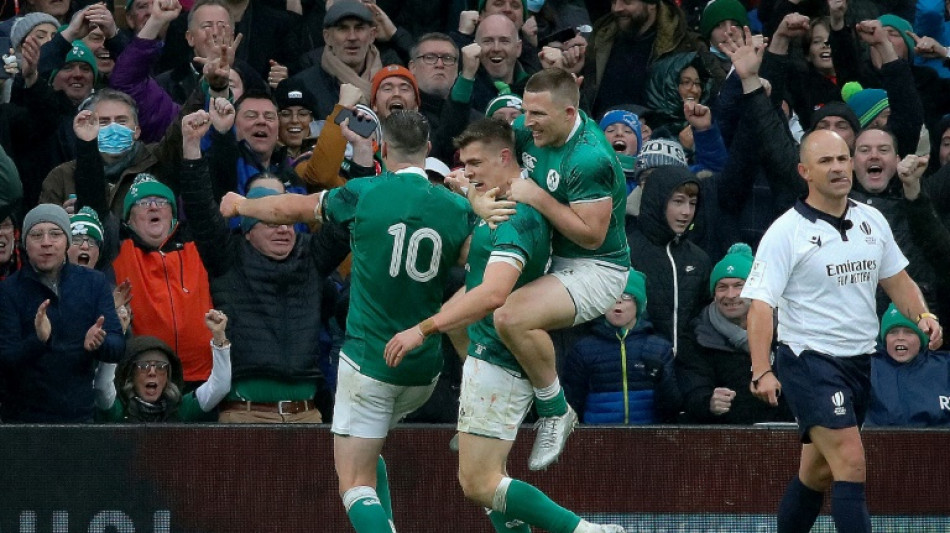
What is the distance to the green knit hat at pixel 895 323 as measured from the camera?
1146cm

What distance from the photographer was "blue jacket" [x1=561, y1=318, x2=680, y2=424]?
444 inches

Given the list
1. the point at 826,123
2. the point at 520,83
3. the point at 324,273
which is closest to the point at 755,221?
the point at 826,123

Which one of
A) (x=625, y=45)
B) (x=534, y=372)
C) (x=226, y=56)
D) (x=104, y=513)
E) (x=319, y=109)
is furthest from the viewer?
(x=625, y=45)

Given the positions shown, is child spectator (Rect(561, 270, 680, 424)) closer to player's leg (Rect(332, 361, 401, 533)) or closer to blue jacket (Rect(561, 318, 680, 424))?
blue jacket (Rect(561, 318, 680, 424))

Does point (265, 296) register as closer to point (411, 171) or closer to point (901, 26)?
point (411, 171)

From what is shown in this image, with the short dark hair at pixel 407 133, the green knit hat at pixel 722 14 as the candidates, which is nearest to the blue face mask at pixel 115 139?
the short dark hair at pixel 407 133

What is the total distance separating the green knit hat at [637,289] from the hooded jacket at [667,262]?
0.38 meters

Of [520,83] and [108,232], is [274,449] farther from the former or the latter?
[520,83]

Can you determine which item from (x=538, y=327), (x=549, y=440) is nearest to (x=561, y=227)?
(x=538, y=327)

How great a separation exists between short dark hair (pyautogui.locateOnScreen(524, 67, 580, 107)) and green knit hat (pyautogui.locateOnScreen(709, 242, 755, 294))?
2927 mm

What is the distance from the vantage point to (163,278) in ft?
37.2

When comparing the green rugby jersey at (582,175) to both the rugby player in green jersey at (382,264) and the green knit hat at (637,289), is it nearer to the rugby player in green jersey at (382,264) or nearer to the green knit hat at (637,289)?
the rugby player in green jersey at (382,264)

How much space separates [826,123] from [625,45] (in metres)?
2.18

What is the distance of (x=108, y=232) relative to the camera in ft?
39.1
